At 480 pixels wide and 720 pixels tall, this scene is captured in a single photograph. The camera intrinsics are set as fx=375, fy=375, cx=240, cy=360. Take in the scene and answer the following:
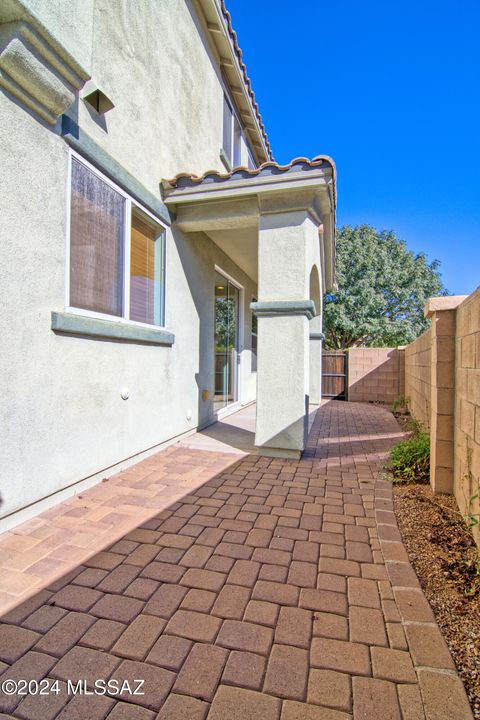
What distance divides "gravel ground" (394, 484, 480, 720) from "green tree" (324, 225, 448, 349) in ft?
67.4

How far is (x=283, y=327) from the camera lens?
5.13 m

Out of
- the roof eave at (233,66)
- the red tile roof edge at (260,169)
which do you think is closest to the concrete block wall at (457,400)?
the red tile roof edge at (260,169)

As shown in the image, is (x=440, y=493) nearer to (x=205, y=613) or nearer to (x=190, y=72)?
(x=205, y=613)

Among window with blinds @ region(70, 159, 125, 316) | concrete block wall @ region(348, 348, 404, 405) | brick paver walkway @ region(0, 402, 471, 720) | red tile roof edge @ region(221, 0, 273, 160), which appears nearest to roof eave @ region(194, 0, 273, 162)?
red tile roof edge @ region(221, 0, 273, 160)

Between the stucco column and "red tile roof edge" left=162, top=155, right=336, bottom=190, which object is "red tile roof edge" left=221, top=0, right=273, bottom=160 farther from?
the stucco column

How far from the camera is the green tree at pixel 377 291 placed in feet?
76.6

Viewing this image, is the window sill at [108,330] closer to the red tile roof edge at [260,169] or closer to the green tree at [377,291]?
the red tile roof edge at [260,169]

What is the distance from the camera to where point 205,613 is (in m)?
2.11

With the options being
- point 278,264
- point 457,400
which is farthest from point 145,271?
point 457,400

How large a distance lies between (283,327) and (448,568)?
329 centimetres

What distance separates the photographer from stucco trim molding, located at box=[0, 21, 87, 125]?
8.57 ft

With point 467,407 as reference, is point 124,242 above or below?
above

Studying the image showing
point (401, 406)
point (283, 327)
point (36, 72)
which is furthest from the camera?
point (401, 406)

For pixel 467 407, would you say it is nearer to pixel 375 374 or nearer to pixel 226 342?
pixel 226 342
